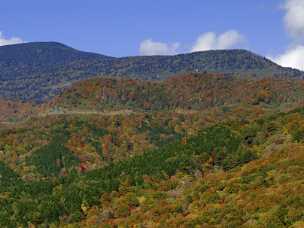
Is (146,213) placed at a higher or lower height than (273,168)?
lower

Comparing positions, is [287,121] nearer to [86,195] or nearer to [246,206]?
[86,195]

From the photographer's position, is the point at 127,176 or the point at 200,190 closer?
the point at 200,190

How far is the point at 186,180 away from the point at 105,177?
3758 cm

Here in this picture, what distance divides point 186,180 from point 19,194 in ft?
215

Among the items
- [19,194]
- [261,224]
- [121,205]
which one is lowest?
[19,194]

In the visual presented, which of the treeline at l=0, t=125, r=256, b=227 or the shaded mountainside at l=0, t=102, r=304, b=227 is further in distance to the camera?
the treeline at l=0, t=125, r=256, b=227

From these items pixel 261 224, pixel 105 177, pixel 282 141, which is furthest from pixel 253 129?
pixel 261 224

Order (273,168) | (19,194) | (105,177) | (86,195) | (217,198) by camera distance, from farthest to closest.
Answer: (19,194)
(105,177)
(86,195)
(273,168)
(217,198)

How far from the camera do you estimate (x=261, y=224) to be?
48875 millimetres

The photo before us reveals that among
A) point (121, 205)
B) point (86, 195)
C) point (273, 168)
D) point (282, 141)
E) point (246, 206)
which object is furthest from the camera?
point (86, 195)

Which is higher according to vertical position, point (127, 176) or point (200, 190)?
point (200, 190)

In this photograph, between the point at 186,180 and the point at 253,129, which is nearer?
the point at 186,180

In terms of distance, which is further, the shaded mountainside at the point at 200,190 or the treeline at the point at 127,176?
the treeline at the point at 127,176

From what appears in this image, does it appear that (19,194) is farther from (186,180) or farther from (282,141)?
(282,141)
